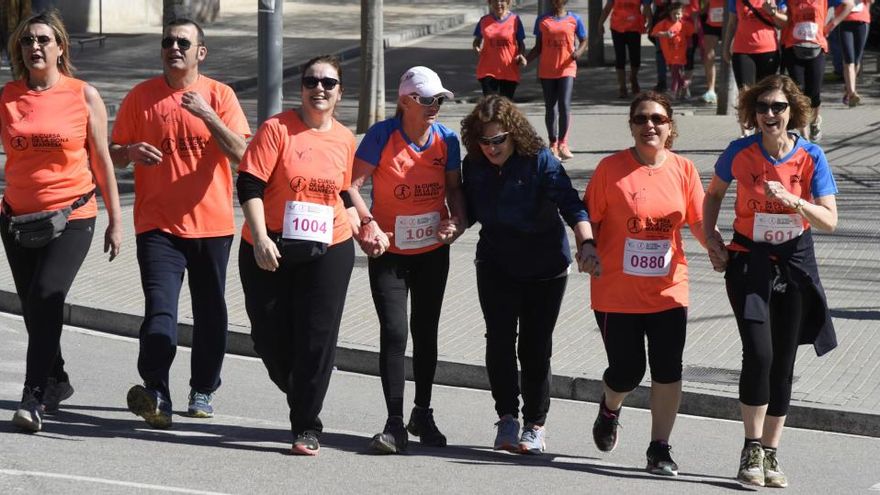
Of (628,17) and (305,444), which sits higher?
(305,444)

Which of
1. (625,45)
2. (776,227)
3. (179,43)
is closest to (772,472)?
(776,227)

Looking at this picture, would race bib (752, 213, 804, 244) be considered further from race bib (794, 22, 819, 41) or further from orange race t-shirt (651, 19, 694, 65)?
orange race t-shirt (651, 19, 694, 65)

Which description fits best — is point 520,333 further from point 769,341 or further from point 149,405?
point 149,405

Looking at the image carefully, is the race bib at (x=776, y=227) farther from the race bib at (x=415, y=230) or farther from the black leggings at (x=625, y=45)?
the black leggings at (x=625, y=45)

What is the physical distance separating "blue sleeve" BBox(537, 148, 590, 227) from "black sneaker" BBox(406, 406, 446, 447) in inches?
44.6

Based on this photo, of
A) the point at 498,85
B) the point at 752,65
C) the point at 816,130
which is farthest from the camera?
the point at 498,85

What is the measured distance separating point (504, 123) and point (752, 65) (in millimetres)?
8570

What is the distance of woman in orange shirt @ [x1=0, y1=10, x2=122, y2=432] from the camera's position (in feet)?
24.5

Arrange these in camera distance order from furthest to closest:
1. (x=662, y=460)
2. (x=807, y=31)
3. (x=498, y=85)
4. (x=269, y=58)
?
(x=498, y=85), (x=807, y=31), (x=269, y=58), (x=662, y=460)

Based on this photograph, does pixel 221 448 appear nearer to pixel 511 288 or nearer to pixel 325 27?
pixel 511 288

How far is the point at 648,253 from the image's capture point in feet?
22.6

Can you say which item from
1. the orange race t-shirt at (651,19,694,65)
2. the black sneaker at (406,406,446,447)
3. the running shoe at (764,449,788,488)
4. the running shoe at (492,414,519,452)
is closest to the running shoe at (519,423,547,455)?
the running shoe at (492,414,519,452)

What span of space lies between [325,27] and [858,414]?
25101mm

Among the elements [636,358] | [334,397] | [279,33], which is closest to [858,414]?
[636,358]
